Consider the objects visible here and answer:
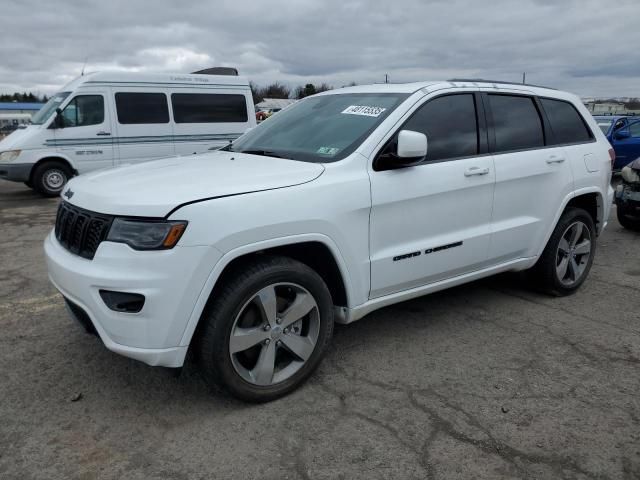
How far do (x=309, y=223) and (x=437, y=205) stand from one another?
1013 mm

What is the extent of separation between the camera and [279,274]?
278cm

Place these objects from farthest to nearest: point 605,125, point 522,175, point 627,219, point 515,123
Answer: point 605,125, point 627,219, point 515,123, point 522,175

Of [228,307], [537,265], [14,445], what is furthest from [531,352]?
[14,445]

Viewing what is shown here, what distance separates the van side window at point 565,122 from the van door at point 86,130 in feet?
28.5

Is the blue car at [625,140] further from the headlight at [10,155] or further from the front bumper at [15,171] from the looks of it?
the headlight at [10,155]

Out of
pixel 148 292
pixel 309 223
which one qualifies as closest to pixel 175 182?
pixel 148 292

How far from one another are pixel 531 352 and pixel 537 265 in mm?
1089

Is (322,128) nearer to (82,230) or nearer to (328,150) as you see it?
(328,150)

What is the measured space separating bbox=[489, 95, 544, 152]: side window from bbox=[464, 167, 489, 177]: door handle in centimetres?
29

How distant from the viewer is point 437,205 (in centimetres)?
344

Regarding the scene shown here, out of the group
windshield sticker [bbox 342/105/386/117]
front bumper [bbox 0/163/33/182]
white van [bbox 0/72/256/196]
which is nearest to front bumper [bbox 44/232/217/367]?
windshield sticker [bbox 342/105/386/117]

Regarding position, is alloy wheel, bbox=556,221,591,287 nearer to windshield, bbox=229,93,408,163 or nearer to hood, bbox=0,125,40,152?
windshield, bbox=229,93,408,163

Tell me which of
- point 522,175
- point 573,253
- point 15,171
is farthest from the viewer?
point 15,171

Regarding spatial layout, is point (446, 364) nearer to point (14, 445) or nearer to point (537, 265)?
point (537, 265)
